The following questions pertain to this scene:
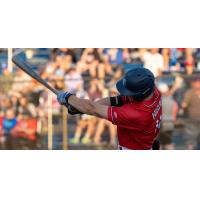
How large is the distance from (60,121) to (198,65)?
2.45 metres

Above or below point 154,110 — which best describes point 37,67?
above

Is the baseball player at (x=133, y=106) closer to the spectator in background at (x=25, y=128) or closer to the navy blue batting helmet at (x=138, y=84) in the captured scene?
the navy blue batting helmet at (x=138, y=84)

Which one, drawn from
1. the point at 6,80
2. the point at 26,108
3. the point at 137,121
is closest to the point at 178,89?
the point at 26,108

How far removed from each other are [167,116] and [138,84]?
173 inches

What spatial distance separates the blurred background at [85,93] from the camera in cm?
882

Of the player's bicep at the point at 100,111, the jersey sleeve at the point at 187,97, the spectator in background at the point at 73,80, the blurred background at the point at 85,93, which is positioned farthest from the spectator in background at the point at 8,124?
the player's bicep at the point at 100,111

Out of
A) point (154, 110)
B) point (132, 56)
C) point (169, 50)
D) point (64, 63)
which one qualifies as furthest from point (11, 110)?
point (154, 110)

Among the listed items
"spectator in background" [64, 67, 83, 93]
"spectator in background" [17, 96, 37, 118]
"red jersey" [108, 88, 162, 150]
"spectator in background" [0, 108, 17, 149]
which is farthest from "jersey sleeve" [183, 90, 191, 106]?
"red jersey" [108, 88, 162, 150]

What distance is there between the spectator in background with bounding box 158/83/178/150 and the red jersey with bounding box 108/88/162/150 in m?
3.85

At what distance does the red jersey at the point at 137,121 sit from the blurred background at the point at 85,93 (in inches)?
153

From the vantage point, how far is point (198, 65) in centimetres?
898

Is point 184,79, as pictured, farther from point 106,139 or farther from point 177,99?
point 106,139

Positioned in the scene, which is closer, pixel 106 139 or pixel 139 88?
pixel 139 88

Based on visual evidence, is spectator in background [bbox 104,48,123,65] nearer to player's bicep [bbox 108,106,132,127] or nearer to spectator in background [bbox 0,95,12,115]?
spectator in background [bbox 0,95,12,115]
